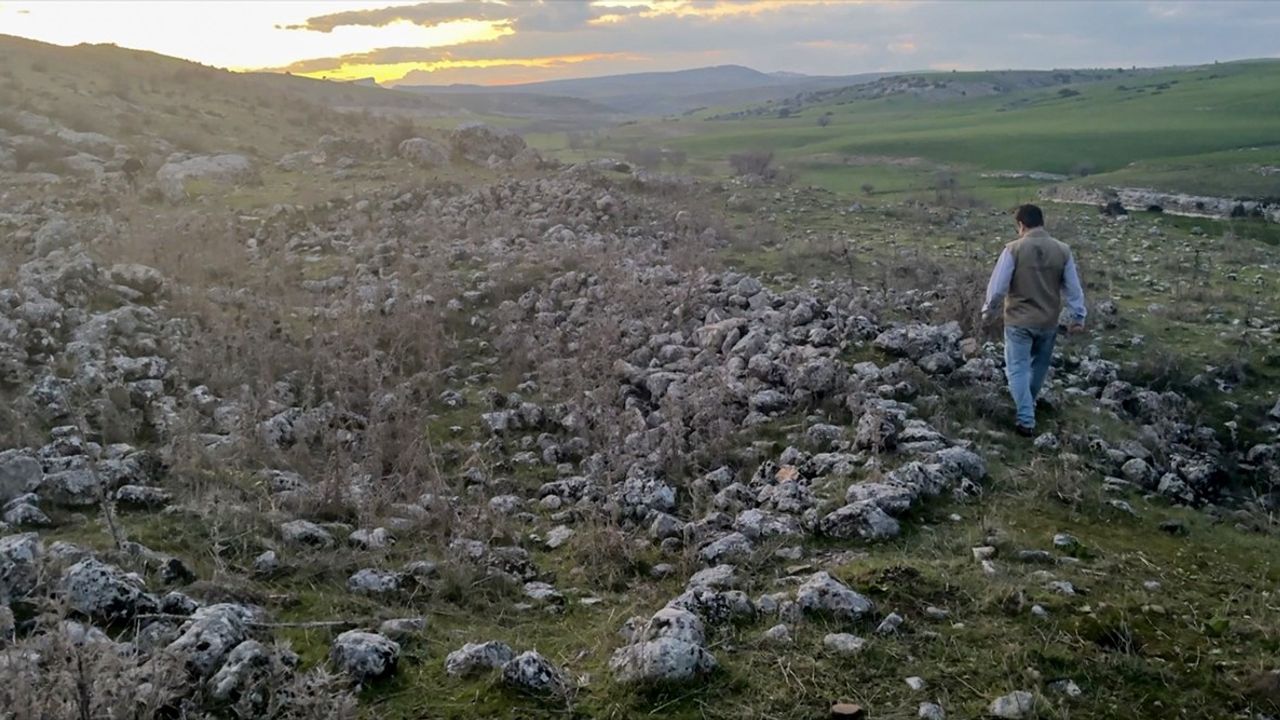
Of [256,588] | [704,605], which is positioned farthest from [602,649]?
[256,588]

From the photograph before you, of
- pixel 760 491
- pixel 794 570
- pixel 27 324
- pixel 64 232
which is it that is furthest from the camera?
pixel 64 232

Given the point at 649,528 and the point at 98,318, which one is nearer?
the point at 649,528

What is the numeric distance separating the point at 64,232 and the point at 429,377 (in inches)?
316

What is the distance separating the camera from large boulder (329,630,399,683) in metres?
4.29

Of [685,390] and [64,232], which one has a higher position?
[64,232]

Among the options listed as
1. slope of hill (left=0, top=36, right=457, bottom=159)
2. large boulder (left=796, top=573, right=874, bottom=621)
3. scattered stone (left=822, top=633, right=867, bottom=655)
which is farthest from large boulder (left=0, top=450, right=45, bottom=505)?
slope of hill (left=0, top=36, right=457, bottom=159)

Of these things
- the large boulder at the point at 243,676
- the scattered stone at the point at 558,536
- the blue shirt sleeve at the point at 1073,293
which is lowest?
the scattered stone at the point at 558,536

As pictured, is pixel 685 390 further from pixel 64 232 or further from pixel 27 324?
pixel 64 232

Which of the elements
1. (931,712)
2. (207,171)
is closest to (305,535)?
(931,712)

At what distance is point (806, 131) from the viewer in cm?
9369

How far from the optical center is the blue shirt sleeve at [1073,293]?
8281 mm

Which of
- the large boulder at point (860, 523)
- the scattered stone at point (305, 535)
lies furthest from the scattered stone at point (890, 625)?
the scattered stone at point (305, 535)

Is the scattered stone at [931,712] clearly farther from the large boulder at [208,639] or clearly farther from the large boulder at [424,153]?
the large boulder at [424,153]

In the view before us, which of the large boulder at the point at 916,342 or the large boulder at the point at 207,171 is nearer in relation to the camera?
the large boulder at the point at 916,342
